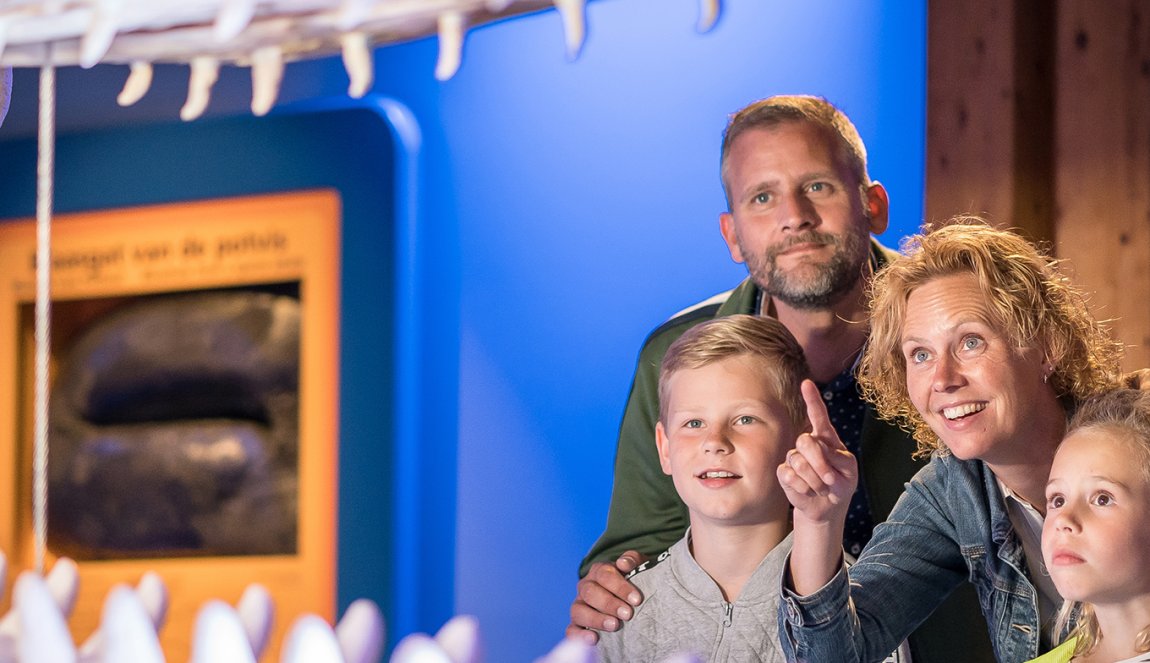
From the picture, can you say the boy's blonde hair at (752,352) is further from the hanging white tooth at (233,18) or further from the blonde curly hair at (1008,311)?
the hanging white tooth at (233,18)

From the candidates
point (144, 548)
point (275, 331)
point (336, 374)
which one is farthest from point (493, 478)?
point (144, 548)

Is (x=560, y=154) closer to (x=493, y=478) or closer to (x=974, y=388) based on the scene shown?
(x=493, y=478)

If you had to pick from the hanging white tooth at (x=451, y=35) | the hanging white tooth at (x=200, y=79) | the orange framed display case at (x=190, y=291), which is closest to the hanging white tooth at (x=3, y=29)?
the hanging white tooth at (x=200, y=79)

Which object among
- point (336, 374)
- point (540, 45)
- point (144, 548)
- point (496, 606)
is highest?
point (540, 45)

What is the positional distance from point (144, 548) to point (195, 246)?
2.43 ft

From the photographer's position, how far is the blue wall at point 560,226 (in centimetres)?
268

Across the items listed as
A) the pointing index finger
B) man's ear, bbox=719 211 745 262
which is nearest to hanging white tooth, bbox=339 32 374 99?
the pointing index finger

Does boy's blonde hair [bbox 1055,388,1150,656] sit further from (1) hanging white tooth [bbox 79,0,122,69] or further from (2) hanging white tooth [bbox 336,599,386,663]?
(1) hanging white tooth [bbox 79,0,122,69]

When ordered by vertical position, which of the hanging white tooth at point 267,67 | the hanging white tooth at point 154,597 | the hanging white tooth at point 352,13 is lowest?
the hanging white tooth at point 154,597

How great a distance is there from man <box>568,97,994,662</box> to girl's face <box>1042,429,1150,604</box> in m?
0.60

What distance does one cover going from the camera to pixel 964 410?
1417 mm

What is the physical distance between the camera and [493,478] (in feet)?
9.52

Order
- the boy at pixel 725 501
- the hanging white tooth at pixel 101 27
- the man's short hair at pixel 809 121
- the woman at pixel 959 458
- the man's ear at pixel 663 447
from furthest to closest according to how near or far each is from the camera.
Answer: the man's short hair at pixel 809 121
the man's ear at pixel 663 447
the boy at pixel 725 501
the woman at pixel 959 458
the hanging white tooth at pixel 101 27

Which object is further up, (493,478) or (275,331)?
(275,331)
